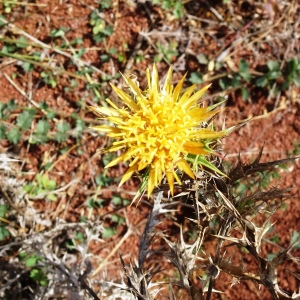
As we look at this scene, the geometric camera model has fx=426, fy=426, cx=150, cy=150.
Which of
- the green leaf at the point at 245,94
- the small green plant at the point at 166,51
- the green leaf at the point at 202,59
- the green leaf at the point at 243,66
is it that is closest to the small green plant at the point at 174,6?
the small green plant at the point at 166,51

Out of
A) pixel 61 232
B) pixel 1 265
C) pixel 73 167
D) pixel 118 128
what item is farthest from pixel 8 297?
pixel 118 128

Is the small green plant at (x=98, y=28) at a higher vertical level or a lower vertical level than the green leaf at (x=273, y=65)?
higher

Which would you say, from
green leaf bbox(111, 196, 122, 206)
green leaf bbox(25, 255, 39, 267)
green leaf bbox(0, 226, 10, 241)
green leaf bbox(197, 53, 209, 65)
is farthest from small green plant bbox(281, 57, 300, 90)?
green leaf bbox(0, 226, 10, 241)

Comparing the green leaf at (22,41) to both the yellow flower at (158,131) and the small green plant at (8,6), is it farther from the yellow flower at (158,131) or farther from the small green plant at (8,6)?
the yellow flower at (158,131)

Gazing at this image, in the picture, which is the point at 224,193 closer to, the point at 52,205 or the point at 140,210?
the point at 140,210

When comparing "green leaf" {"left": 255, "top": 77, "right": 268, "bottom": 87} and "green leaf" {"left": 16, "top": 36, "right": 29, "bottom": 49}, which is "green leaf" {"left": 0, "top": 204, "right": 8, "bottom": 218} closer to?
"green leaf" {"left": 16, "top": 36, "right": 29, "bottom": 49}

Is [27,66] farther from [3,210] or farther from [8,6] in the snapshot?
[3,210]
